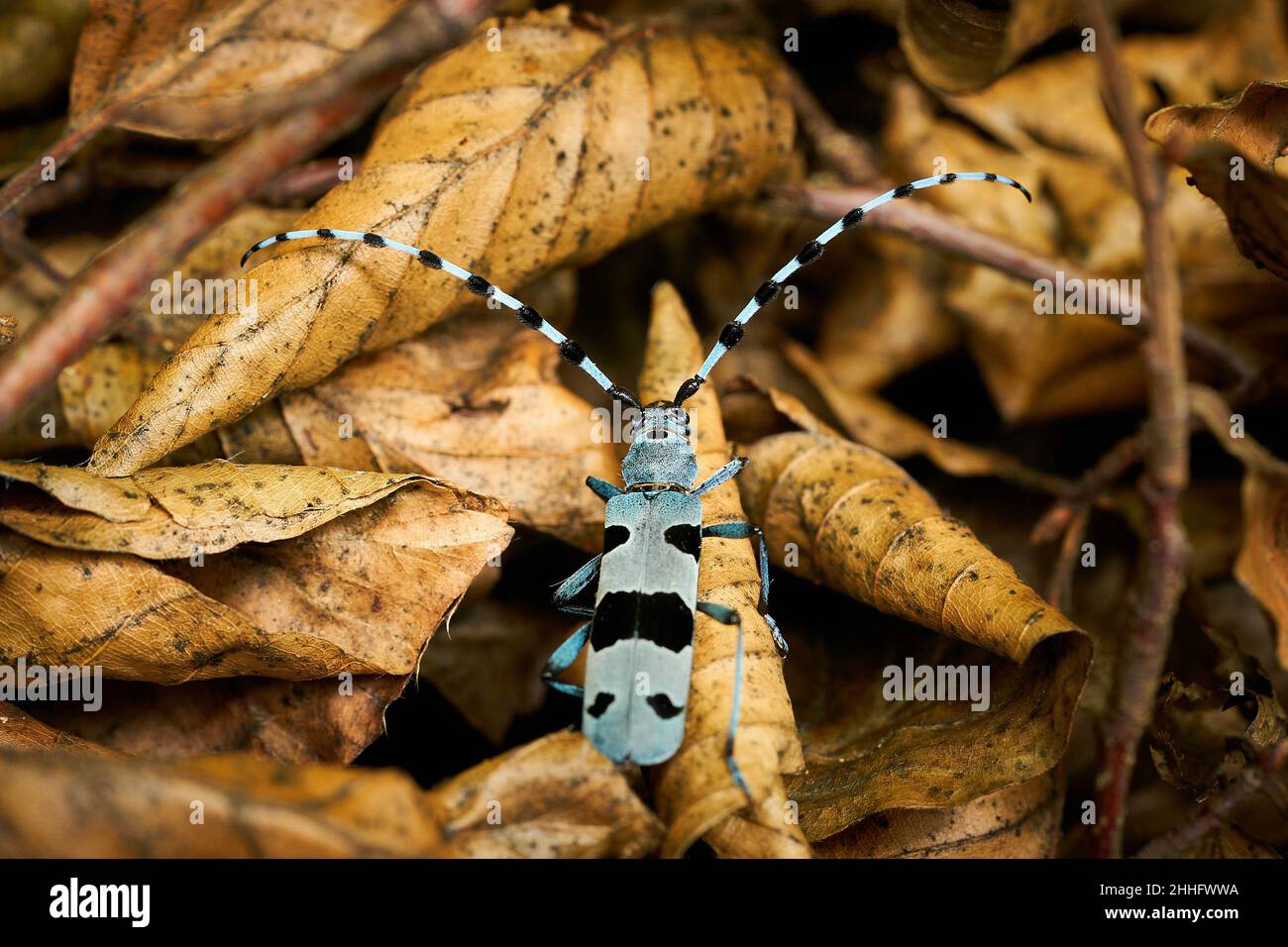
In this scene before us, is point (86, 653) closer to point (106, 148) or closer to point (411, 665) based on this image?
point (411, 665)

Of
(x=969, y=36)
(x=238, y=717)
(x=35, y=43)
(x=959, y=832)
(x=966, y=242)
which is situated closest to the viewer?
(x=959, y=832)

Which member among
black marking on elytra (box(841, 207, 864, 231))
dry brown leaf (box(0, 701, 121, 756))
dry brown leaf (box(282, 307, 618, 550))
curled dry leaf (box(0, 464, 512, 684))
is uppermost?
black marking on elytra (box(841, 207, 864, 231))

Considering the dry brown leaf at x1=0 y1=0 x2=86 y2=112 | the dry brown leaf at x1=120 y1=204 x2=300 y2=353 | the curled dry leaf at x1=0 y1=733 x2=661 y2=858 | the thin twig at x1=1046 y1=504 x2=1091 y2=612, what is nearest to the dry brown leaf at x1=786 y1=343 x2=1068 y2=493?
the thin twig at x1=1046 y1=504 x2=1091 y2=612

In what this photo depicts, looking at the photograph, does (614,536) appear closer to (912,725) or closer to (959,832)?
(912,725)

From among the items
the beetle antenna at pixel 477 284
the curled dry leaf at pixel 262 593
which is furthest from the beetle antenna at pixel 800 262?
the curled dry leaf at pixel 262 593

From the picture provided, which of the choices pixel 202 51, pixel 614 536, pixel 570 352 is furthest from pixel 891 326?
pixel 202 51

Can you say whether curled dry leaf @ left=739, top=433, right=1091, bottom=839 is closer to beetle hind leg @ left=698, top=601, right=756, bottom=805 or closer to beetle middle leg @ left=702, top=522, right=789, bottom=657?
beetle middle leg @ left=702, top=522, right=789, bottom=657
